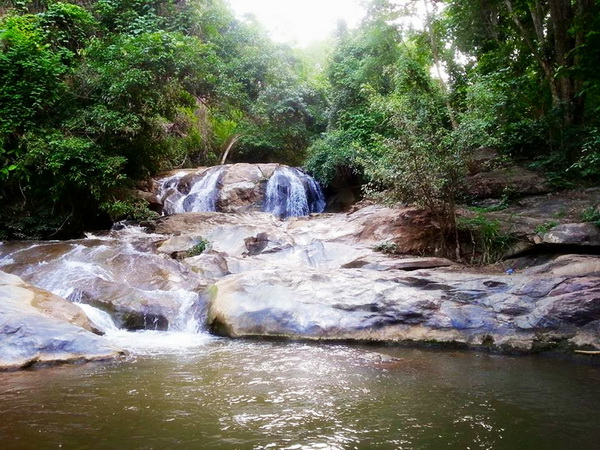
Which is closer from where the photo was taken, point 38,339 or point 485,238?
point 38,339

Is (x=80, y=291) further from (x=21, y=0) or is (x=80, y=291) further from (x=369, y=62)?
(x=369, y=62)

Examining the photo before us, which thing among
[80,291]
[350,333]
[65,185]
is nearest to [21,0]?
[65,185]

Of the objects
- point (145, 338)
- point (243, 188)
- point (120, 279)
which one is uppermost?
Answer: point (243, 188)

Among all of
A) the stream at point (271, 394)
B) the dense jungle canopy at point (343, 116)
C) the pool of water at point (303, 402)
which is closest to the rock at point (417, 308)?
the stream at point (271, 394)

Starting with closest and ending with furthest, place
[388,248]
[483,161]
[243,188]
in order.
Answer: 1. [388,248]
2. [483,161]
3. [243,188]

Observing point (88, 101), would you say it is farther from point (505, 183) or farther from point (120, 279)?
point (505, 183)

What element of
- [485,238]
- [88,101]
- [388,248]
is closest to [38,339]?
[388,248]

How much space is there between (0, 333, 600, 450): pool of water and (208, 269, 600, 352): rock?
0.64 metres

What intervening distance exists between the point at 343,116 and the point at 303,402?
598 inches

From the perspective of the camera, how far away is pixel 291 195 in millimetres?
16250

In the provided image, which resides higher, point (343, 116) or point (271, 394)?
point (343, 116)

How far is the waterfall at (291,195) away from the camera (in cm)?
1588

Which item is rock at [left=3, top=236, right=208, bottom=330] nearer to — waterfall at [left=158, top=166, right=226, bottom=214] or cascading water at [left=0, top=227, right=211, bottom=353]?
cascading water at [left=0, top=227, right=211, bottom=353]

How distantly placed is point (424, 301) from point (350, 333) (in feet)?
4.35
